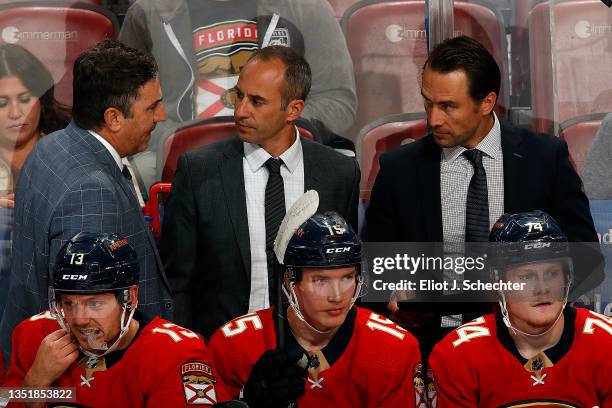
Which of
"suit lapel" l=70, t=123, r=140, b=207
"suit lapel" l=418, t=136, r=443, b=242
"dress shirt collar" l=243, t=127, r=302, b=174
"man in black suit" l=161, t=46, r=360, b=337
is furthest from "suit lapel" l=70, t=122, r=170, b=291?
"suit lapel" l=418, t=136, r=443, b=242

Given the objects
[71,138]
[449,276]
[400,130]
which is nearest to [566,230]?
[449,276]

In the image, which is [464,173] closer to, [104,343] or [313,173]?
[313,173]

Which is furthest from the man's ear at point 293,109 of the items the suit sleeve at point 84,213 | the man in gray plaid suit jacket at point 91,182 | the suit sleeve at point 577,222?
the suit sleeve at point 577,222

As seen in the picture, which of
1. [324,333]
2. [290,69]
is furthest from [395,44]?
[324,333]

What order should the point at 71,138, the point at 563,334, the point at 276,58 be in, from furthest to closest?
1. the point at 276,58
2. the point at 71,138
3. the point at 563,334

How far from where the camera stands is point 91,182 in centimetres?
300

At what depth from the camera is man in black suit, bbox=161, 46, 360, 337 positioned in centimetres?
322

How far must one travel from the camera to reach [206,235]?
323 centimetres

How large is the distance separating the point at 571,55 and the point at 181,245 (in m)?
1.45

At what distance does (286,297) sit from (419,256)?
509 millimetres

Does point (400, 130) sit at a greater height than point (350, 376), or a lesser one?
greater

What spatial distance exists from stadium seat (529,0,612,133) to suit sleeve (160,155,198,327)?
1.18 meters

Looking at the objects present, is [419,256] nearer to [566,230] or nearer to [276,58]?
[566,230]

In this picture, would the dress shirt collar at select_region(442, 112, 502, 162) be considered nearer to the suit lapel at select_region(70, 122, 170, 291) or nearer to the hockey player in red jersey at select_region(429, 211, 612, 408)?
the hockey player in red jersey at select_region(429, 211, 612, 408)
